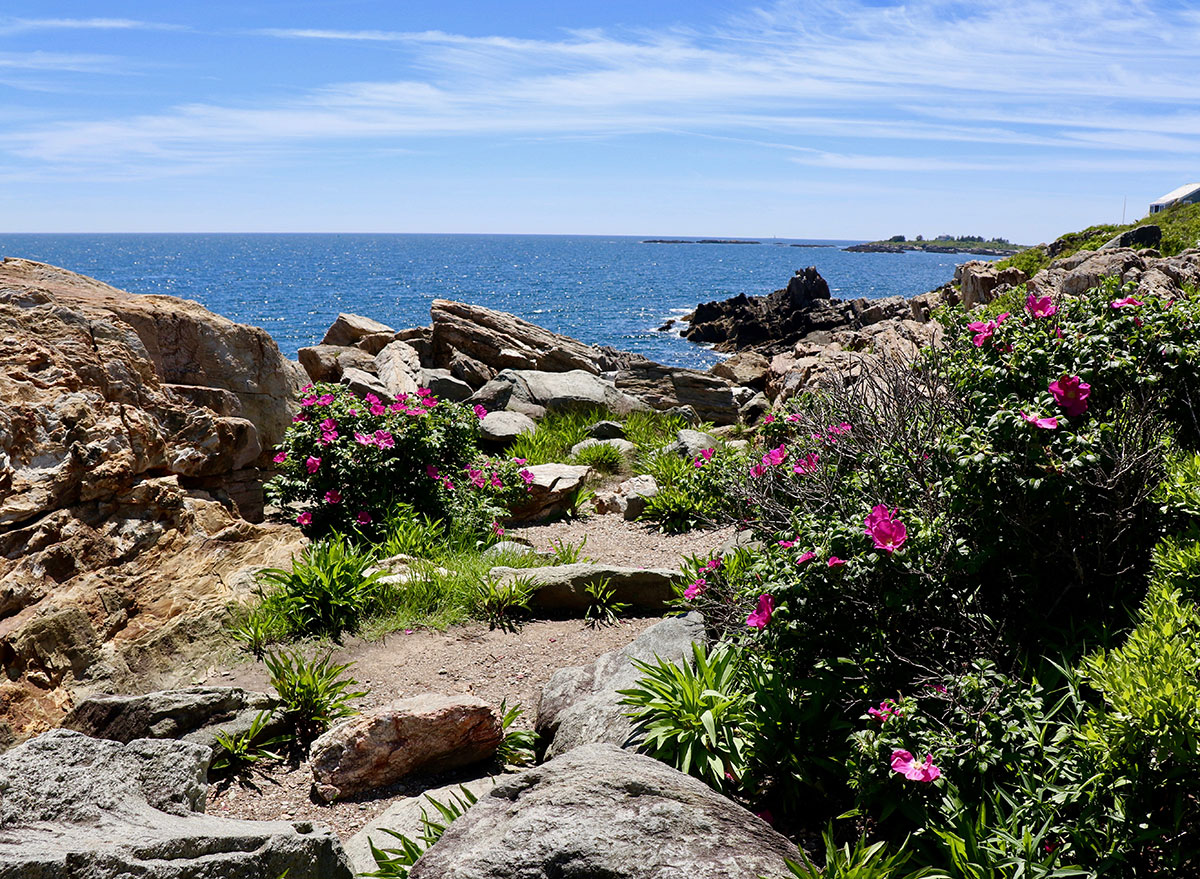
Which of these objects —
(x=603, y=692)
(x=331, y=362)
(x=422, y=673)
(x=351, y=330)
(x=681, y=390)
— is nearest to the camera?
(x=603, y=692)

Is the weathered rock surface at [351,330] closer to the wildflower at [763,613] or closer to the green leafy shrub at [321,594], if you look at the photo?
the green leafy shrub at [321,594]

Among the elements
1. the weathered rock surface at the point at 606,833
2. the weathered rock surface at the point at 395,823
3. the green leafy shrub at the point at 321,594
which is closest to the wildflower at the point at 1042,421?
the weathered rock surface at the point at 606,833

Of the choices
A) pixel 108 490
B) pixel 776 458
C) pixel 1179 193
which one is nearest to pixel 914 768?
pixel 776 458

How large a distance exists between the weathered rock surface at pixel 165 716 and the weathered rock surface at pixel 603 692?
1.68 m

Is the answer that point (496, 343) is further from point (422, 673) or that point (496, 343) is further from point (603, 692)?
point (603, 692)

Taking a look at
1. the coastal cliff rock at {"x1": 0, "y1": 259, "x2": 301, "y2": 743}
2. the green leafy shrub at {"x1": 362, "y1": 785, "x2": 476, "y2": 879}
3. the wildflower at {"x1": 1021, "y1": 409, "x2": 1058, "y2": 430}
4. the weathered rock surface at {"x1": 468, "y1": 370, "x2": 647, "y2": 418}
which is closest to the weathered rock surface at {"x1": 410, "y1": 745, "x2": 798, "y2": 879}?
the green leafy shrub at {"x1": 362, "y1": 785, "x2": 476, "y2": 879}

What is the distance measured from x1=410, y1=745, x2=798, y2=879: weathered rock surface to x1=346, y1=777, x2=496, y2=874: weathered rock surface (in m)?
0.82

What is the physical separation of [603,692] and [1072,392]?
2904mm

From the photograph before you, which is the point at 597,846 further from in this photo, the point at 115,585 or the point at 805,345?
the point at 805,345

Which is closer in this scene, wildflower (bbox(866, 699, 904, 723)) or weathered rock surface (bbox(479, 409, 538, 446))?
wildflower (bbox(866, 699, 904, 723))

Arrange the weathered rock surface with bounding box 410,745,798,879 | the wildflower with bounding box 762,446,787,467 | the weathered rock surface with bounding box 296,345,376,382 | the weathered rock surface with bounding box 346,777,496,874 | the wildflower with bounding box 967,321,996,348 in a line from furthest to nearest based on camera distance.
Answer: the weathered rock surface with bounding box 296,345,376,382, the wildflower with bounding box 762,446,787,467, the wildflower with bounding box 967,321,996,348, the weathered rock surface with bounding box 346,777,496,874, the weathered rock surface with bounding box 410,745,798,879

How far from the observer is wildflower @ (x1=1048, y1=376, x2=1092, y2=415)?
3.73 meters

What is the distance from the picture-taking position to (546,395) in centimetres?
1425

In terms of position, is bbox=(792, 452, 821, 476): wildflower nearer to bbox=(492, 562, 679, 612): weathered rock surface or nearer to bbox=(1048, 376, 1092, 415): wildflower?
bbox=(1048, 376, 1092, 415): wildflower
